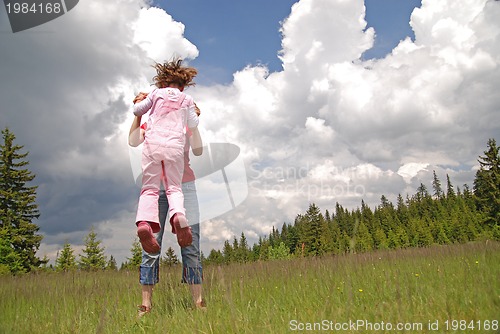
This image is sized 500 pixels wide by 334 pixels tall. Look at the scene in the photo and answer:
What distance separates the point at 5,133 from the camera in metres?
30.9

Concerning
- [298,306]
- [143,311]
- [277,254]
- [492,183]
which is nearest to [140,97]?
[143,311]

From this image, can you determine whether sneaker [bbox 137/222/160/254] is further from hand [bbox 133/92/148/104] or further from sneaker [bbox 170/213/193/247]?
hand [bbox 133/92/148/104]

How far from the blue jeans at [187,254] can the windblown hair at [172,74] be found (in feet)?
3.40

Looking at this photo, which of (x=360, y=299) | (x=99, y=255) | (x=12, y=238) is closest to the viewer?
(x=360, y=299)

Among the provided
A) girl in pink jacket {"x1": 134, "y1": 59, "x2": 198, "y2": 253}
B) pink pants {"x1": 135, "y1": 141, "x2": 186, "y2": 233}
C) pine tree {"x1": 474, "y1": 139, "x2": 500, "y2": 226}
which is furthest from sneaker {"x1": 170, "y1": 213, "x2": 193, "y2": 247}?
pine tree {"x1": 474, "y1": 139, "x2": 500, "y2": 226}

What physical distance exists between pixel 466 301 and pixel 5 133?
36634 mm

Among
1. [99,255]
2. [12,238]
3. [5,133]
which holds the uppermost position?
[5,133]

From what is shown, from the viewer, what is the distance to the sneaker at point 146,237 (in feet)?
9.69

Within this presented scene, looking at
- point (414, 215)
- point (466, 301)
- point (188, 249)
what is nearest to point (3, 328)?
point (188, 249)

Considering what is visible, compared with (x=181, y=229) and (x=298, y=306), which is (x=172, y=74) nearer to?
(x=181, y=229)

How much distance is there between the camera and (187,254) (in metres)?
3.47

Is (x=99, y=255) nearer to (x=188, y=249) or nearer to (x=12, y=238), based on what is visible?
(x=12, y=238)

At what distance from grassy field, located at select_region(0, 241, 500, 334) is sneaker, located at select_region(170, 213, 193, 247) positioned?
445 millimetres

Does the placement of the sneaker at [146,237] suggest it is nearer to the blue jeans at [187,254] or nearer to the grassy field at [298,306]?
the blue jeans at [187,254]
